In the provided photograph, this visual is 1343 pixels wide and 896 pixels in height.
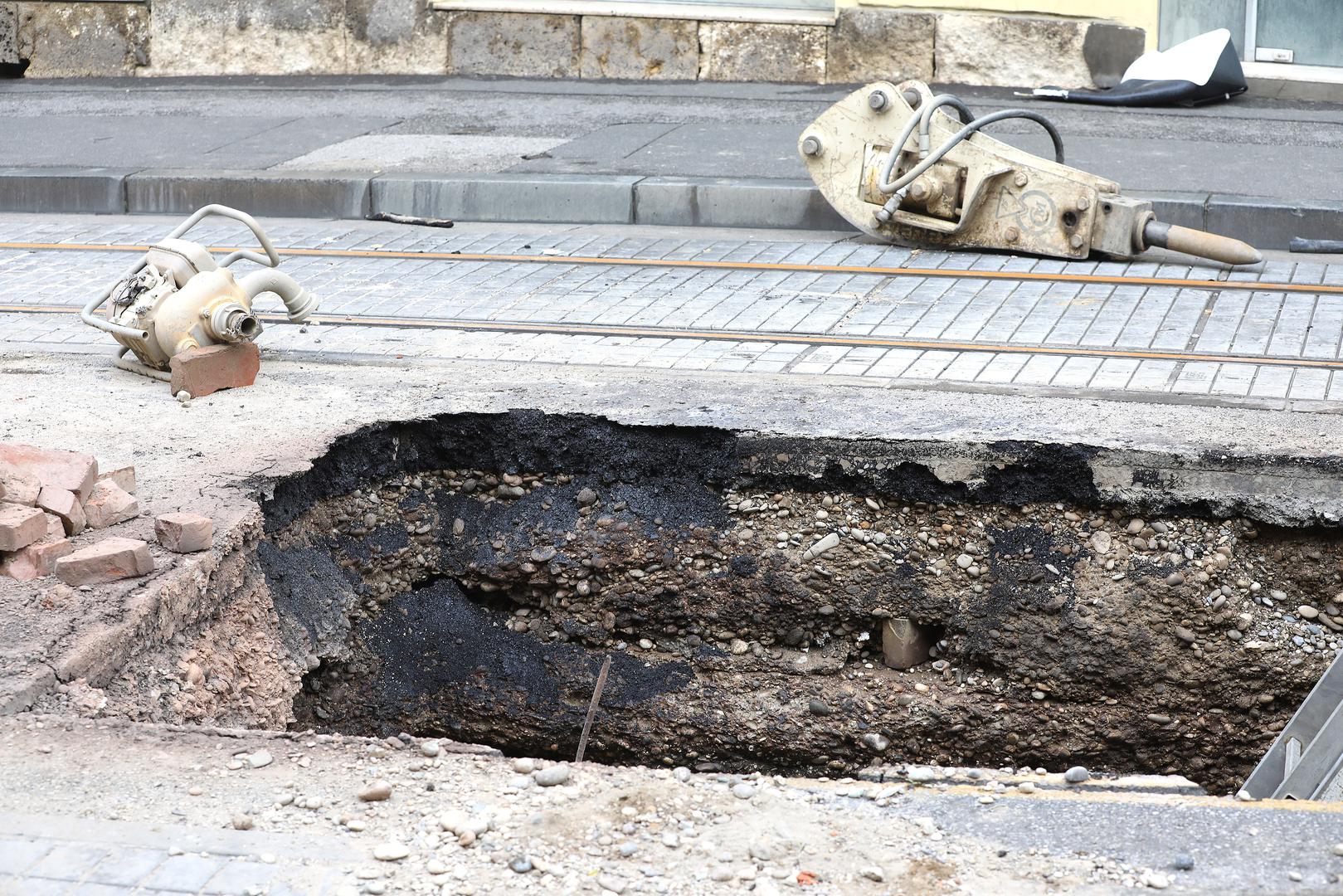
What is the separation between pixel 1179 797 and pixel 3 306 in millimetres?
5646

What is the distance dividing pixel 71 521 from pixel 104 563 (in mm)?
310

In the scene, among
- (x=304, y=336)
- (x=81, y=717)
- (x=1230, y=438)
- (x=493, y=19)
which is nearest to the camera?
(x=81, y=717)

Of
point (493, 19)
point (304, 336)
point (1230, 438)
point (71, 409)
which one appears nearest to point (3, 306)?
point (304, 336)

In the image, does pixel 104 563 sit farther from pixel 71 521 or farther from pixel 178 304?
pixel 178 304

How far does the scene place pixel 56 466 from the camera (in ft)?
12.9

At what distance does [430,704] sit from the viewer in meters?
4.78

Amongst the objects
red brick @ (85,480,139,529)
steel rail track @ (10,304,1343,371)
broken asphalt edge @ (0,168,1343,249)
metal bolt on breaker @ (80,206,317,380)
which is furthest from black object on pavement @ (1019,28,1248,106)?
red brick @ (85,480,139,529)

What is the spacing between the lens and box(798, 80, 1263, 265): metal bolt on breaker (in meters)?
7.24

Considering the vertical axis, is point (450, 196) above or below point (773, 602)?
above

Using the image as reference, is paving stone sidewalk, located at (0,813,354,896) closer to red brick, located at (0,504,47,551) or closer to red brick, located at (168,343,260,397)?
red brick, located at (0,504,47,551)

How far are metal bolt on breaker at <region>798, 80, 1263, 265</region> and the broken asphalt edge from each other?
25.0 inches

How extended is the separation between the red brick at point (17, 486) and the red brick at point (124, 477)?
0.26m

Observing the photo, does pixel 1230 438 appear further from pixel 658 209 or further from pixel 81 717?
pixel 658 209

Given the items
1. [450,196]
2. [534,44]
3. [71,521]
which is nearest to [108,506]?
[71,521]
